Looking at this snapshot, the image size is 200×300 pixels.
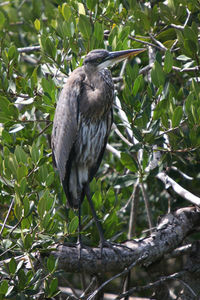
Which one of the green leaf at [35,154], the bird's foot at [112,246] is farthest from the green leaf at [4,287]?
the green leaf at [35,154]

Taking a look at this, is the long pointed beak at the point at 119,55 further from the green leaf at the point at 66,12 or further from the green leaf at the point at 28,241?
the green leaf at the point at 28,241

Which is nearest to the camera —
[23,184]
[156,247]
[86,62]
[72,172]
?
[23,184]

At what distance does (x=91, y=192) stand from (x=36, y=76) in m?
1.11

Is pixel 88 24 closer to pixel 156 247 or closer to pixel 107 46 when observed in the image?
pixel 107 46

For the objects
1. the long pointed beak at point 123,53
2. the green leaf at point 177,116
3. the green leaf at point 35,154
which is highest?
the long pointed beak at point 123,53

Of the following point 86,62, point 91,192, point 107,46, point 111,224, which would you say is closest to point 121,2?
point 107,46

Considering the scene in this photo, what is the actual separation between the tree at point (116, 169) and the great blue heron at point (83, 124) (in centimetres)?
12

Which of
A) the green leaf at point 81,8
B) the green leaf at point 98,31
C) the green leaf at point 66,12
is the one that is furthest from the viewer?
the green leaf at point 81,8

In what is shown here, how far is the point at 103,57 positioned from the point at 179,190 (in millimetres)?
1271

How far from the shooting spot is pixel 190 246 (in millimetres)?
3650

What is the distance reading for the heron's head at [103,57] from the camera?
3.81 meters

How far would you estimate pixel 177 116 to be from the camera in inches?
131

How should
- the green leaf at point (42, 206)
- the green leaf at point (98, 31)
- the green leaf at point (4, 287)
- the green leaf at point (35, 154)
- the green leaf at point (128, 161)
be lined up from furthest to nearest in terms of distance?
the green leaf at point (98, 31) < the green leaf at point (128, 161) < the green leaf at point (35, 154) < the green leaf at point (42, 206) < the green leaf at point (4, 287)

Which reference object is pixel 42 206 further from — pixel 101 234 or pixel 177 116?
pixel 177 116
